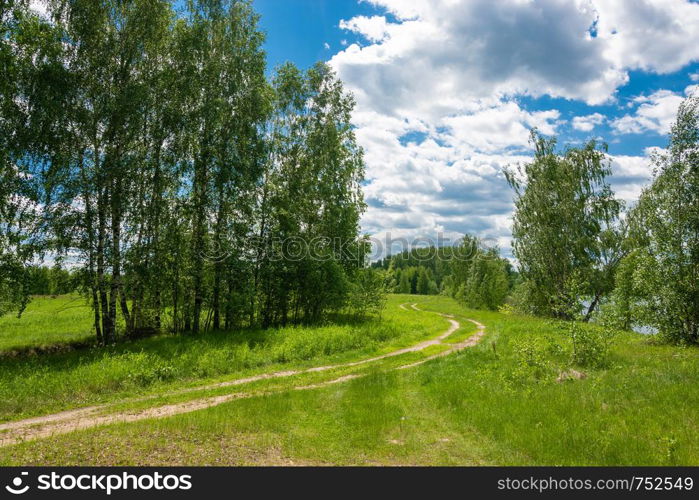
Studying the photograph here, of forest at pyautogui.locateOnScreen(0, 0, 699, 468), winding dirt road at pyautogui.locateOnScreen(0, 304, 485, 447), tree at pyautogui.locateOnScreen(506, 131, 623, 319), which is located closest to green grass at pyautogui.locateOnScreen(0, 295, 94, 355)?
forest at pyautogui.locateOnScreen(0, 0, 699, 468)

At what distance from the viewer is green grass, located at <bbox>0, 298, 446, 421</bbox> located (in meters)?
12.2

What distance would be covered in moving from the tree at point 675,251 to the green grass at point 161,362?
41.9 feet

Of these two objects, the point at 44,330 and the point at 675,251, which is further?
the point at 44,330

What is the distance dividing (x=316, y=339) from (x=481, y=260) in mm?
46671

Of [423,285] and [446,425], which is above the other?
Answer: [446,425]

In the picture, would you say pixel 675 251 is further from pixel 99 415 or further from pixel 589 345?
pixel 99 415

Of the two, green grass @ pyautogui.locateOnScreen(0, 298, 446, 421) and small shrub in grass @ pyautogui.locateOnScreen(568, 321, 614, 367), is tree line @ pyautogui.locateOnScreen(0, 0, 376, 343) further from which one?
small shrub in grass @ pyautogui.locateOnScreen(568, 321, 614, 367)

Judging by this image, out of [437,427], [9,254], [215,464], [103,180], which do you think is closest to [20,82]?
[103,180]

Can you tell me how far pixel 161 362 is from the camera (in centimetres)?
1566

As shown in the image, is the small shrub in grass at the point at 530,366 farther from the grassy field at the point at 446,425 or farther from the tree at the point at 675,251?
the tree at the point at 675,251

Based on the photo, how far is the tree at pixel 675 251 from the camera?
17.7 m

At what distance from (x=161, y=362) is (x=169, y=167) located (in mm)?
11166

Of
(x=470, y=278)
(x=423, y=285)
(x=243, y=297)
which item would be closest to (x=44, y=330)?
(x=243, y=297)

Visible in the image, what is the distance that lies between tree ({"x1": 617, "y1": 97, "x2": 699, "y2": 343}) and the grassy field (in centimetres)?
655
